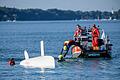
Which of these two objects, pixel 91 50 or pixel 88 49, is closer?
pixel 91 50

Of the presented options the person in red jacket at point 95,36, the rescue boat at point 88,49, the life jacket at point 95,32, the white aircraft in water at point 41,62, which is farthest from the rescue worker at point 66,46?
the white aircraft in water at point 41,62

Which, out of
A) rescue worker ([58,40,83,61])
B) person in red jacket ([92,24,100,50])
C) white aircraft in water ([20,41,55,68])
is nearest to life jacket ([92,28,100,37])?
person in red jacket ([92,24,100,50])

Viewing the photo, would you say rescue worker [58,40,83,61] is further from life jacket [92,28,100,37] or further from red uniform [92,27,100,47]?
life jacket [92,28,100,37]

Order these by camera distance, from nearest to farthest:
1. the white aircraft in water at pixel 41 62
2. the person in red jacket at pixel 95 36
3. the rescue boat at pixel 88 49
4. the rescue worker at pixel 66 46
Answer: the white aircraft in water at pixel 41 62, the rescue worker at pixel 66 46, the person in red jacket at pixel 95 36, the rescue boat at pixel 88 49

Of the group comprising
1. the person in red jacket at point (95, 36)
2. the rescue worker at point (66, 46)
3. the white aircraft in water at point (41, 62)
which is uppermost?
the person in red jacket at point (95, 36)

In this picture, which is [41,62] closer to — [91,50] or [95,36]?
[91,50]

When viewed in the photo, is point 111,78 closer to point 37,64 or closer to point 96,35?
point 37,64

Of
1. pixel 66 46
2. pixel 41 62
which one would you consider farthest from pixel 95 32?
pixel 41 62

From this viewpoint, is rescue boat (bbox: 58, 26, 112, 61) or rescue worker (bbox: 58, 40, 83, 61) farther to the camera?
rescue boat (bbox: 58, 26, 112, 61)

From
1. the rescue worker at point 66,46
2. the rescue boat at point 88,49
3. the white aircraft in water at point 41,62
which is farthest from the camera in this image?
the rescue boat at point 88,49

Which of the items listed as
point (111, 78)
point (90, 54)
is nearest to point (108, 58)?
point (90, 54)

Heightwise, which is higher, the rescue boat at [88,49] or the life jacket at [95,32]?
the life jacket at [95,32]

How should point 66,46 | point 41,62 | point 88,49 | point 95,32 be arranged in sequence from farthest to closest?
point 88,49
point 95,32
point 66,46
point 41,62

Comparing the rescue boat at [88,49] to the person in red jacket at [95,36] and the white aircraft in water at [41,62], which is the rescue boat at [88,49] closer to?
the person in red jacket at [95,36]
